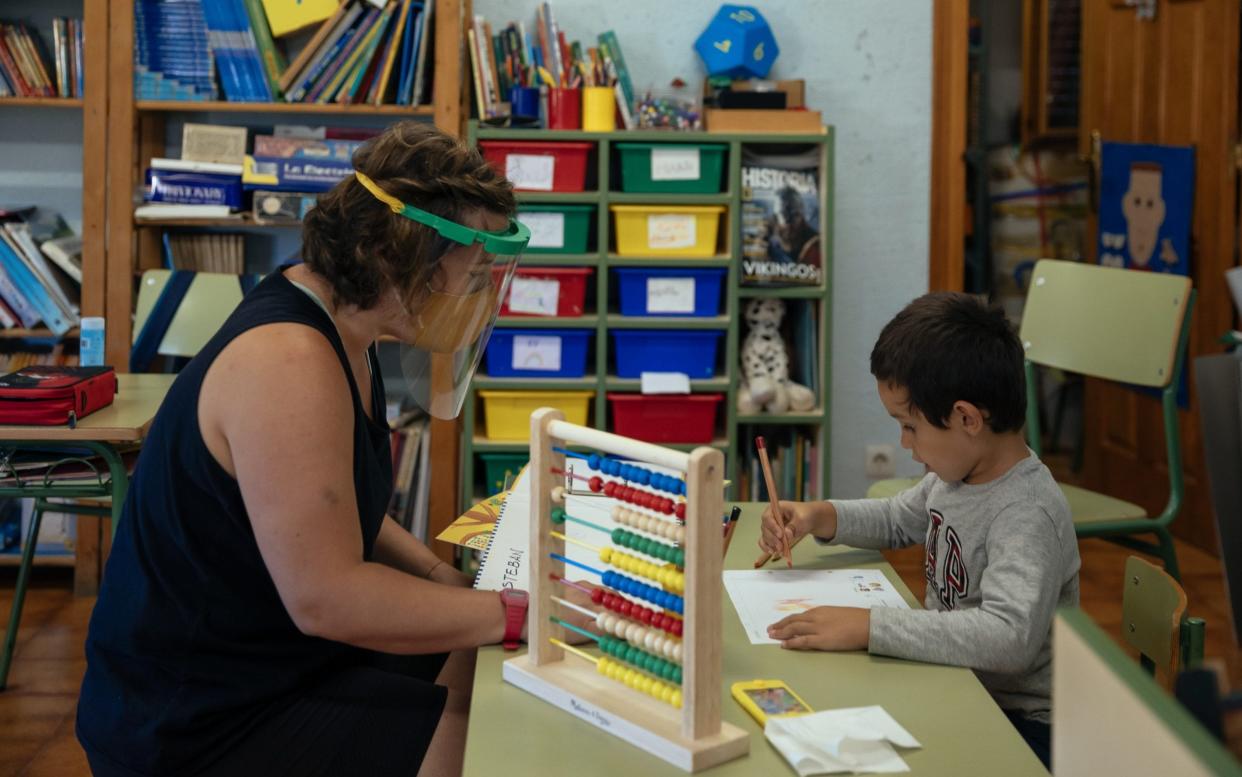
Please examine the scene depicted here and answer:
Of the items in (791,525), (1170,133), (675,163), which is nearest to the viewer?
(791,525)

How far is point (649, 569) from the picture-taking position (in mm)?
1247

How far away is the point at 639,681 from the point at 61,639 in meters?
2.51

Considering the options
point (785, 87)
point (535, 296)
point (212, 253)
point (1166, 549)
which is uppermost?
point (785, 87)

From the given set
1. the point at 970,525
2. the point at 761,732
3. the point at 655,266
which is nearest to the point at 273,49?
the point at 655,266

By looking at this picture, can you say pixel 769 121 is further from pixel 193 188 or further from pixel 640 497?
pixel 640 497

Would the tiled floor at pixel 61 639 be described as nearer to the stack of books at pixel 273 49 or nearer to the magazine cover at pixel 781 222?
the magazine cover at pixel 781 222

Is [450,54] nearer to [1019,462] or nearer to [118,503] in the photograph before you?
[118,503]

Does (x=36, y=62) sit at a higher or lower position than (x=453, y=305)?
higher

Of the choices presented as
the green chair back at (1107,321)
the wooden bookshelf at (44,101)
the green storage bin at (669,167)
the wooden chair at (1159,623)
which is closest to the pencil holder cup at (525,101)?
the green storage bin at (669,167)

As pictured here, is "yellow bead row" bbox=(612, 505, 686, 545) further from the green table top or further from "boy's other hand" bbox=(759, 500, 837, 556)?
"boy's other hand" bbox=(759, 500, 837, 556)

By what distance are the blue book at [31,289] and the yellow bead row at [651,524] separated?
2.80 m

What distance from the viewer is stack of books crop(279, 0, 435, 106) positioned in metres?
3.55

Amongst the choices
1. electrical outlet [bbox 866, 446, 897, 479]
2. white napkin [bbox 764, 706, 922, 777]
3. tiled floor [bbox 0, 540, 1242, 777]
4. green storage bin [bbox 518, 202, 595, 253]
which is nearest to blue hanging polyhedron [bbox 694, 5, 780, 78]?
green storage bin [bbox 518, 202, 595, 253]

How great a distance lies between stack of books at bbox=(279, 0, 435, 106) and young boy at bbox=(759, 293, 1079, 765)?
2282mm
